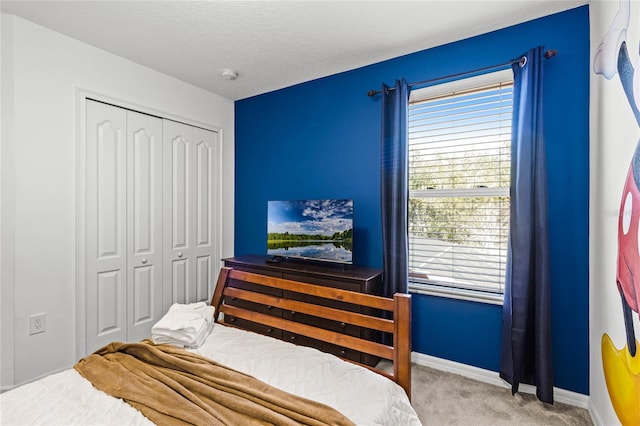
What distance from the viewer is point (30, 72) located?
2299 mm

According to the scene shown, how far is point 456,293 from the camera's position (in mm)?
2523

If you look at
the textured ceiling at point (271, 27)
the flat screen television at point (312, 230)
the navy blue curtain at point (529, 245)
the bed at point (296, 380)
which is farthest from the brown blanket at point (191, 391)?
the textured ceiling at point (271, 27)

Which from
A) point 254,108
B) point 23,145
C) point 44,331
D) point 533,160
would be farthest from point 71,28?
point 533,160

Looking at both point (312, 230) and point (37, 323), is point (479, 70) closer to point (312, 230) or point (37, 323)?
point (312, 230)

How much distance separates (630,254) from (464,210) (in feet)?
3.82

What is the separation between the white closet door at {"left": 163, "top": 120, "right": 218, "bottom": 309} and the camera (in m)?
3.25

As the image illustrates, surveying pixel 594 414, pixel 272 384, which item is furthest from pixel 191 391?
pixel 594 414

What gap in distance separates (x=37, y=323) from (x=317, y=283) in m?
2.11

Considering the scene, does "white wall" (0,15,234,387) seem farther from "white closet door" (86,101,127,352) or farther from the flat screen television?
the flat screen television

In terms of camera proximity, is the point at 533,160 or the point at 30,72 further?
the point at 30,72

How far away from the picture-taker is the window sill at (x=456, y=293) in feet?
7.80

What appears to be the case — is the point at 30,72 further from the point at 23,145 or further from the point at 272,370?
the point at 272,370

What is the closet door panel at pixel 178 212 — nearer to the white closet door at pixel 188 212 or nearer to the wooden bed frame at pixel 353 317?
the white closet door at pixel 188 212

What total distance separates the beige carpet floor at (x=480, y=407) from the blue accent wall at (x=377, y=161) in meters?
0.18
